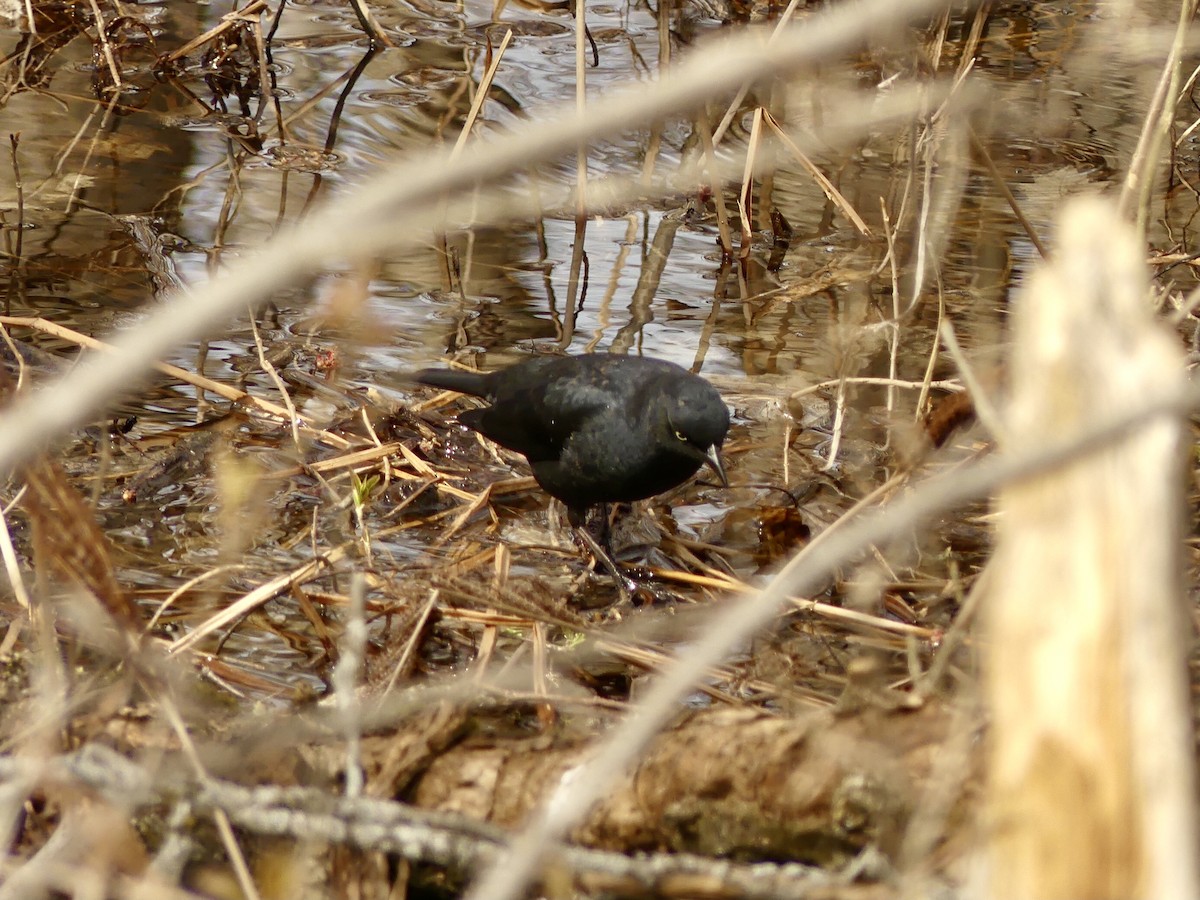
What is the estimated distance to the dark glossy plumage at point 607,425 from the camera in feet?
13.4

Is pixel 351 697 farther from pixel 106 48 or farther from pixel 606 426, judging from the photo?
pixel 106 48

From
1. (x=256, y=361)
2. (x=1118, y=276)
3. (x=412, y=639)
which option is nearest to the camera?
(x=1118, y=276)

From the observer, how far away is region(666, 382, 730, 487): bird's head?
4.04m

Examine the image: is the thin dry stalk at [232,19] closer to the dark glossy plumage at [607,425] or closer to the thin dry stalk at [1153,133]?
the dark glossy plumage at [607,425]

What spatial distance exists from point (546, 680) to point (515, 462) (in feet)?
5.82

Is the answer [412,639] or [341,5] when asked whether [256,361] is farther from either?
[341,5]

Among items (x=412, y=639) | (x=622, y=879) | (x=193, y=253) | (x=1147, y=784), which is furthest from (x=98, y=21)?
(x=1147, y=784)

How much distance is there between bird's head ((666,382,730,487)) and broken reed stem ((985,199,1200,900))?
2.47 meters

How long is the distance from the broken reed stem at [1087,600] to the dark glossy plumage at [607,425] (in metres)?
2.50

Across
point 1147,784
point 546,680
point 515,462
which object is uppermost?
point 1147,784

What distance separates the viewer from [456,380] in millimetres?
4742

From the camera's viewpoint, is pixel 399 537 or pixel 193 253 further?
pixel 193 253

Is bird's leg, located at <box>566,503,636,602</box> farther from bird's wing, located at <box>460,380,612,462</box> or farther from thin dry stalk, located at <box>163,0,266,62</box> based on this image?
thin dry stalk, located at <box>163,0,266,62</box>

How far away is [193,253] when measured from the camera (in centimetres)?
626
